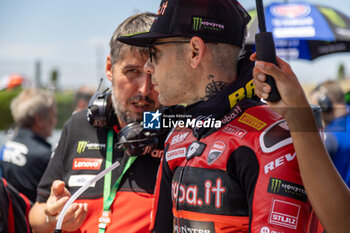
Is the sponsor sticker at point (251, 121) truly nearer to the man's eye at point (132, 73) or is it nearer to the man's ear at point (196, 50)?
the man's ear at point (196, 50)

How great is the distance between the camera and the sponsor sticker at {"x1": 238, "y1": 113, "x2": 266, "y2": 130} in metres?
1.36

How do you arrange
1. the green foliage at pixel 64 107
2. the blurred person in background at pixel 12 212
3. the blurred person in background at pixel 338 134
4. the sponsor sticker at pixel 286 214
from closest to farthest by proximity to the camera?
Result: the sponsor sticker at pixel 286 214, the blurred person in background at pixel 12 212, the blurred person in background at pixel 338 134, the green foliage at pixel 64 107

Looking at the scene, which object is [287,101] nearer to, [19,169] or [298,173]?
[298,173]

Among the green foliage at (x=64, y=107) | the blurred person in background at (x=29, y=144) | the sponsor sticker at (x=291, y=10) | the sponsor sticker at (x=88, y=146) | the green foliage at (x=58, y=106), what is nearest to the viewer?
the sponsor sticker at (x=88, y=146)

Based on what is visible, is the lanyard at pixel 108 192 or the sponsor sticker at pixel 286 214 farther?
the lanyard at pixel 108 192

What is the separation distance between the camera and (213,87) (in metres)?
1.58

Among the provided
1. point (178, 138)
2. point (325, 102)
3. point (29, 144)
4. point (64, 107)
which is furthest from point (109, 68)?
point (64, 107)

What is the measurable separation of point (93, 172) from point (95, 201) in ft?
0.58

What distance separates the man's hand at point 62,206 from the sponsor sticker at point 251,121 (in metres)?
1.09

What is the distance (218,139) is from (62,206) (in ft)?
3.52

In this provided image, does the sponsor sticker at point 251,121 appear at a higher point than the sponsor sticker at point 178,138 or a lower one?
higher

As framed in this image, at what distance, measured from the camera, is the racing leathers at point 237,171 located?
1.23 meters

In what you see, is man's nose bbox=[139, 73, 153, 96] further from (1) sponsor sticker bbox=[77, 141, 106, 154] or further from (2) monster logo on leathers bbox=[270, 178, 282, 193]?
(2) monster logo on leathers bbox=[270, 178, 282, 193]

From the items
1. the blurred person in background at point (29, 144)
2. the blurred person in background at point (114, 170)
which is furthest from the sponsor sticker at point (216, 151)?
the blurred person in background at point (29, 144)
